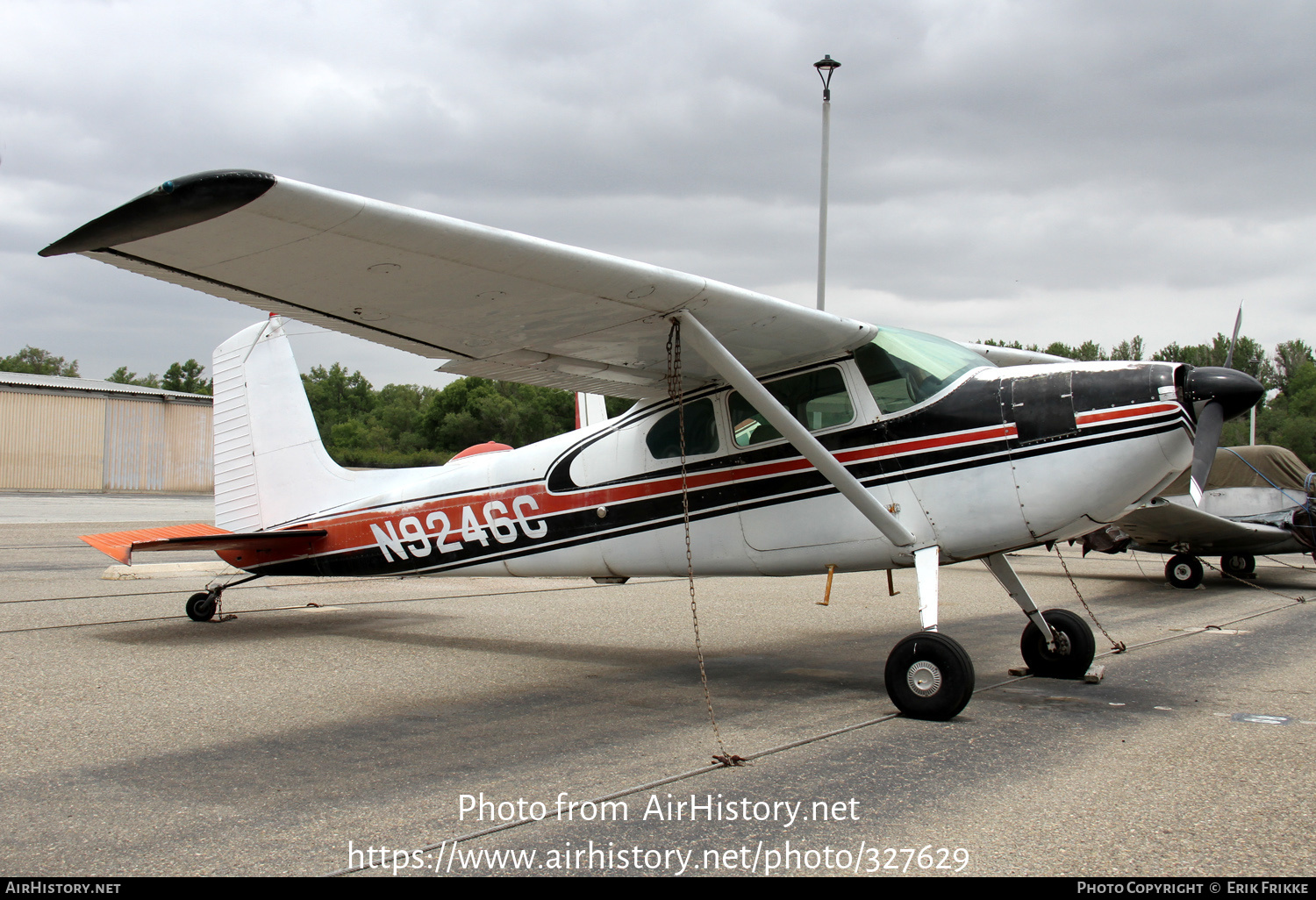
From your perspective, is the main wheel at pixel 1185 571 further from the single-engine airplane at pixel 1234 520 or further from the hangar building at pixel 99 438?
the hangar building at pixel 99 438

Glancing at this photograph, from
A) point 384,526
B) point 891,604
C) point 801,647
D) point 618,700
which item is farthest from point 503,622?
point 891,604

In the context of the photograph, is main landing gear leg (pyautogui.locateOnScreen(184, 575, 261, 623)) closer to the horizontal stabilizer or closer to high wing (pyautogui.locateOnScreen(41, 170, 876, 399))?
the horizontal stabilizer

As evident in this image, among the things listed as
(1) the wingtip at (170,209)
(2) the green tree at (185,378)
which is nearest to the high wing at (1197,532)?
(1) the wingtip at (170,209)

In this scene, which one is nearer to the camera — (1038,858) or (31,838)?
(1038,858)

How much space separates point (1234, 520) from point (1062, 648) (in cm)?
1100

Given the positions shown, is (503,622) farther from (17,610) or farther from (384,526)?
(17,610)

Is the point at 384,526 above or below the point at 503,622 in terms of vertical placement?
above

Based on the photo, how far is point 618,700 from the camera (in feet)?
20.4

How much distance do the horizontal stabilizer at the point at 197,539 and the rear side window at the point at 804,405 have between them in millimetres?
4566

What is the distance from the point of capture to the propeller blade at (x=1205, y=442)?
526cm

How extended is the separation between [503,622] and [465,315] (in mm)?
5619

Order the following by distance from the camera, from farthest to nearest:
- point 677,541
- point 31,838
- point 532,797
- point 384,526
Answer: point 384,526
point 677,541
point 532,797
point 31,838

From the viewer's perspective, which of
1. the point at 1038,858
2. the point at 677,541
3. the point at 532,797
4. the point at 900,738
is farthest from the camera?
the point at 677,541

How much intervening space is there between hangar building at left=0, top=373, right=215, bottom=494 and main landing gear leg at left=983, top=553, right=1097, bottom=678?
1807 inches
